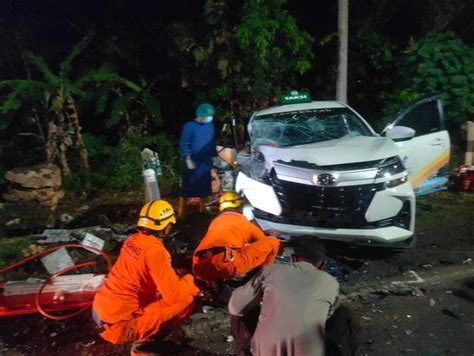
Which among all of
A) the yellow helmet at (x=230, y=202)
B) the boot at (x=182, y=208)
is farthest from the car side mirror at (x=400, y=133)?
the boot at (x=182, y=208)

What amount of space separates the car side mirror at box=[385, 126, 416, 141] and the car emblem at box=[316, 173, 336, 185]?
4.73 feet

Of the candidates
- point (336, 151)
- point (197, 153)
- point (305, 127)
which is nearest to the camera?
point (336, 151)

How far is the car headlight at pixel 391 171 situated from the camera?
5027mm

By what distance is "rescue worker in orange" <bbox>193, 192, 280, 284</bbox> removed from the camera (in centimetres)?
428

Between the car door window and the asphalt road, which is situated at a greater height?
the car door window

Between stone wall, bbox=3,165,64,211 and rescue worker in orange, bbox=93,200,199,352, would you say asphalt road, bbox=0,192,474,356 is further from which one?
stone wall, bbox=3,165,64,211

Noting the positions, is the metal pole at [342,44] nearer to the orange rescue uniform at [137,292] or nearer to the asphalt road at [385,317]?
the asphalt road at [385,317]

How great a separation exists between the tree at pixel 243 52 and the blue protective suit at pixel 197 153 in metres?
3.41

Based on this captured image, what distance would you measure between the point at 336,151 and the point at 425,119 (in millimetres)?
2129

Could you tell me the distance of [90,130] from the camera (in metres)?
12.2

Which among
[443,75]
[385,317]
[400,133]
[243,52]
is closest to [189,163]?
[400,133]

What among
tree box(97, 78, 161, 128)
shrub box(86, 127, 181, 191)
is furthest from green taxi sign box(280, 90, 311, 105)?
tree box(97, 78, 161, 128)

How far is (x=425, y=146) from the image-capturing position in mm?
6477

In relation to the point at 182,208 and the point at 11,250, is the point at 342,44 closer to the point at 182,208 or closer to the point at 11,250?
the point at 182,208
